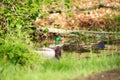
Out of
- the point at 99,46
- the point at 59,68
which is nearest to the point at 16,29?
the point at 59,68

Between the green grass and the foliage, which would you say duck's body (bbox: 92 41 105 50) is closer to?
the green grass

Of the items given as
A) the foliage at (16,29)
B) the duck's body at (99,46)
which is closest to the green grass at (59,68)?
the foliage at (16,29)

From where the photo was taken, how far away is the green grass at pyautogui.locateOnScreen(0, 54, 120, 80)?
5.79 meters

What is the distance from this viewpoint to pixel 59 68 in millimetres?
6863

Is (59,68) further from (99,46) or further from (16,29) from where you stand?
(99,46)

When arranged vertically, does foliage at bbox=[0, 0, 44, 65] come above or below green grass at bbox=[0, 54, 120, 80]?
above

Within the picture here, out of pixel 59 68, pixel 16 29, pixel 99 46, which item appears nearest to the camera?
pixel 59 68

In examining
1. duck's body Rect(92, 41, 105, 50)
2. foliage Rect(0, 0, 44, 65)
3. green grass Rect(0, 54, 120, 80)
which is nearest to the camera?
green grass Rect(0, 54, 120, 80)

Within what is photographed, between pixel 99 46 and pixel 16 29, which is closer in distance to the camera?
pixel 16 29

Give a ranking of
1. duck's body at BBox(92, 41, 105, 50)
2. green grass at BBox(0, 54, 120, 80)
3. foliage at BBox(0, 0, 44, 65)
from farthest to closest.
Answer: duck's body at BBox(92, 41, 105, 50) < foliage at BBox(0, 0, 44, 65) < green grass at BBox(0, 54, 120, 80)

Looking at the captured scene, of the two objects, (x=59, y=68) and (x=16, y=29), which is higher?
(x=16, y=29)

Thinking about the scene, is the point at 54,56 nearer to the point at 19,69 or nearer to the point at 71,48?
the point at 71,48

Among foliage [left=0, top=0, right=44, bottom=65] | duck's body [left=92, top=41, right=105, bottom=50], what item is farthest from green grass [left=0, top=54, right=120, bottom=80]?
duck's body [left=92, top=41, right=105, bottom=50]

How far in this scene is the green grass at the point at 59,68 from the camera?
579 cm
